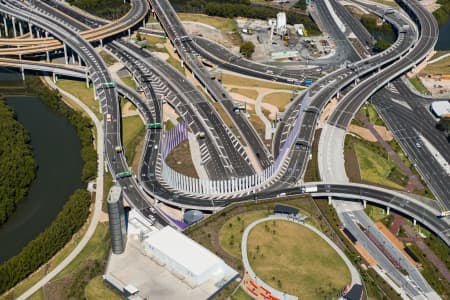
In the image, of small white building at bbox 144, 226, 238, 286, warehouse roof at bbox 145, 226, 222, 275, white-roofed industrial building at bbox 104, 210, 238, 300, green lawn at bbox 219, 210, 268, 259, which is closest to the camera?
white-roofed industrial building at bbox 104, 210, 238, 300

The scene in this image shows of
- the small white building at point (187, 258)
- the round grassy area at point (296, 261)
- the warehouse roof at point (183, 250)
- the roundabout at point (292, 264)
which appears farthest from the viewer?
the round grassy area at point (296, 261)

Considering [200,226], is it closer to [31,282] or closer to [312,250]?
[312,250]

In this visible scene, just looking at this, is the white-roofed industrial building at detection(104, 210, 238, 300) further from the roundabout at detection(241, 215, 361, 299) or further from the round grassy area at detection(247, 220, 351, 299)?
the round grassy area at detection(247, 220, 351, 299)

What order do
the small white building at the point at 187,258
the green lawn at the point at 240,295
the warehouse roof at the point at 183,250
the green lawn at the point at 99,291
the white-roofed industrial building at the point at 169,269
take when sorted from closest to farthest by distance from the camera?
the green lawn at the point at 240,295 → the white-roofed industrial building at the point at 169,269 → the green lawn at the point at 99,291 → the small white building at the point at 187,258 → the warehouse roof at the point at 183,250

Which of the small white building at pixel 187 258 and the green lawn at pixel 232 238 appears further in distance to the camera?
the green lawn at pixel 232 238

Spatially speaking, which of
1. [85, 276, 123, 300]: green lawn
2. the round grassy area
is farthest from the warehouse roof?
[85, 276, 123, 300]: green lawn

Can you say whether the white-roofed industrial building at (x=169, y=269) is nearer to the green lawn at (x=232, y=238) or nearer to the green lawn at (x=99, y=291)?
the green lawn at (x=99, y=291)

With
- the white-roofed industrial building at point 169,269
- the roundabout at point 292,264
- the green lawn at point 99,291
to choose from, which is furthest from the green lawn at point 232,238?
the green lawn at point 99,291

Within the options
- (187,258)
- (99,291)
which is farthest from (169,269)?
(99,291)

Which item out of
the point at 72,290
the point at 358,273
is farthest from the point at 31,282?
the point at 358,273
